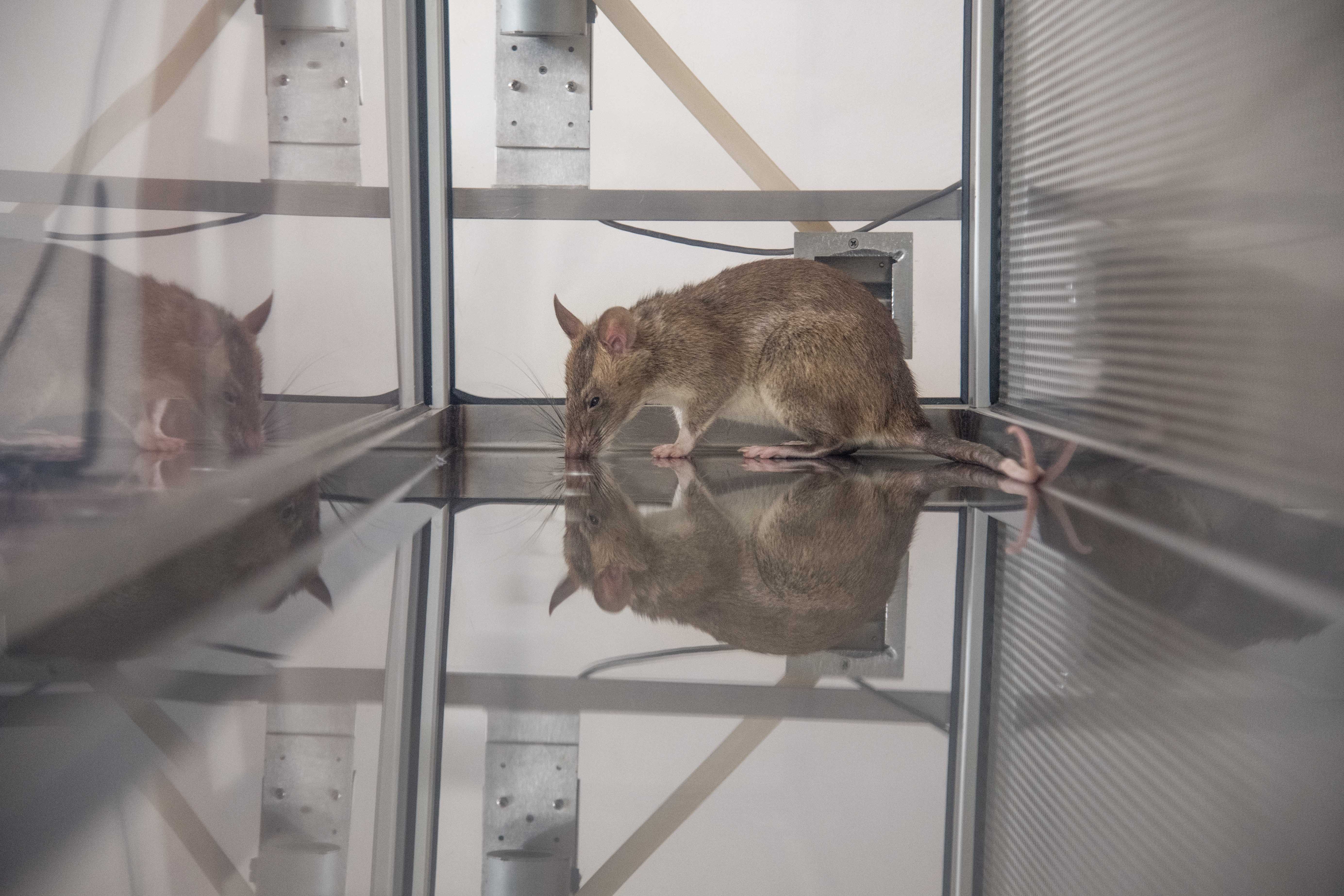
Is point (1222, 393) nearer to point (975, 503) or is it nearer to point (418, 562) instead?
point (975, 503)

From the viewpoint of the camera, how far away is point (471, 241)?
2697 millimetres

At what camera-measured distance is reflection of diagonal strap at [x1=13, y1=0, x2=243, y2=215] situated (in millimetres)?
789

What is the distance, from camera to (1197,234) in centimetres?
146

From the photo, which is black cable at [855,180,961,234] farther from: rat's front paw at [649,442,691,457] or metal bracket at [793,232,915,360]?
rat's front paw at [649,442,691,457]

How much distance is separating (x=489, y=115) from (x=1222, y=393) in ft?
6.60

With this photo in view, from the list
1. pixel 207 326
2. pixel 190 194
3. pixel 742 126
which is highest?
pixel 742 126

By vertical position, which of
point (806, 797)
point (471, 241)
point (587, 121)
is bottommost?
point (806, 797)

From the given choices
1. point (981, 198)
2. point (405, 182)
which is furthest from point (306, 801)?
point (981, 198)

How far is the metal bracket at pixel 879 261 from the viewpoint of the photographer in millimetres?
2713

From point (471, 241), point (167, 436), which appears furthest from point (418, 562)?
point (471, 241)

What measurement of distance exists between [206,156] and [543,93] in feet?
5.42

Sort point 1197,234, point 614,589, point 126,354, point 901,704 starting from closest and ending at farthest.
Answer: point 901,704 < point 126,354 < point 614,589 < point 1197,234

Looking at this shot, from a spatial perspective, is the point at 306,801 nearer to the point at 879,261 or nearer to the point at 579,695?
the point at 579,695

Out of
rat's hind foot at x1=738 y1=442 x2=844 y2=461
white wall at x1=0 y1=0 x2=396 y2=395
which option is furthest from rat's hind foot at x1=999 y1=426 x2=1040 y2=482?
white wall at x1=0 y1=0 x2=396 y2=395
